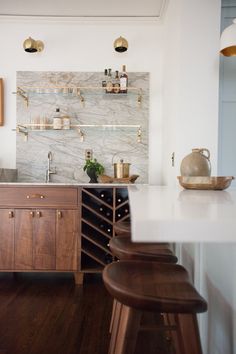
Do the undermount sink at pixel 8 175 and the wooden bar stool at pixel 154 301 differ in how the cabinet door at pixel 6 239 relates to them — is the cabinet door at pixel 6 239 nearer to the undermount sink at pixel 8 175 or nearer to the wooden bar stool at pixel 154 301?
the undermount sink at pixel 8 175

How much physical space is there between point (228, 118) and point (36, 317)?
2.06 m

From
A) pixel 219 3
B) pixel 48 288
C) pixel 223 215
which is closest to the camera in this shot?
pixel 223 215

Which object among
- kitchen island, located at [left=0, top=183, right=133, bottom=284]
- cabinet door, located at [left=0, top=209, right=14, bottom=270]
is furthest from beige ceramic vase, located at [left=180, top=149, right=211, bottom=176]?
cabinet door, located at [left=0, top=209, right=14, bottom=270]

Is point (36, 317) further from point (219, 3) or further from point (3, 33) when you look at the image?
point (3, 33)

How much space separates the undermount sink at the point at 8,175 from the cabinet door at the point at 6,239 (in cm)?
44

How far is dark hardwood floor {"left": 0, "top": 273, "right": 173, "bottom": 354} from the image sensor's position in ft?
5.82

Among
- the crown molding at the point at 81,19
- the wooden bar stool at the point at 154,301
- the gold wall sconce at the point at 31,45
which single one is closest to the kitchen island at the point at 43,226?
the gold wall sconce at the point at 31,45

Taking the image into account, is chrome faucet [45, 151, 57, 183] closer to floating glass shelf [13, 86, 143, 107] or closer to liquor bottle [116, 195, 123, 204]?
floating glass shelf [13, 86, 143, 107]

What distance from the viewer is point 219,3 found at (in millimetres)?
2357

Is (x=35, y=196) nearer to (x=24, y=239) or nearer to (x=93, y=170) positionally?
(x=24, y=239)

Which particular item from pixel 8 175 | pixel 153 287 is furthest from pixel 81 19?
pixel 153 287

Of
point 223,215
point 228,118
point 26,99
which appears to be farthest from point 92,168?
point 223,215

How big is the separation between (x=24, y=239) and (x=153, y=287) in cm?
202

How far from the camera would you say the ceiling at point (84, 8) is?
122 inches
